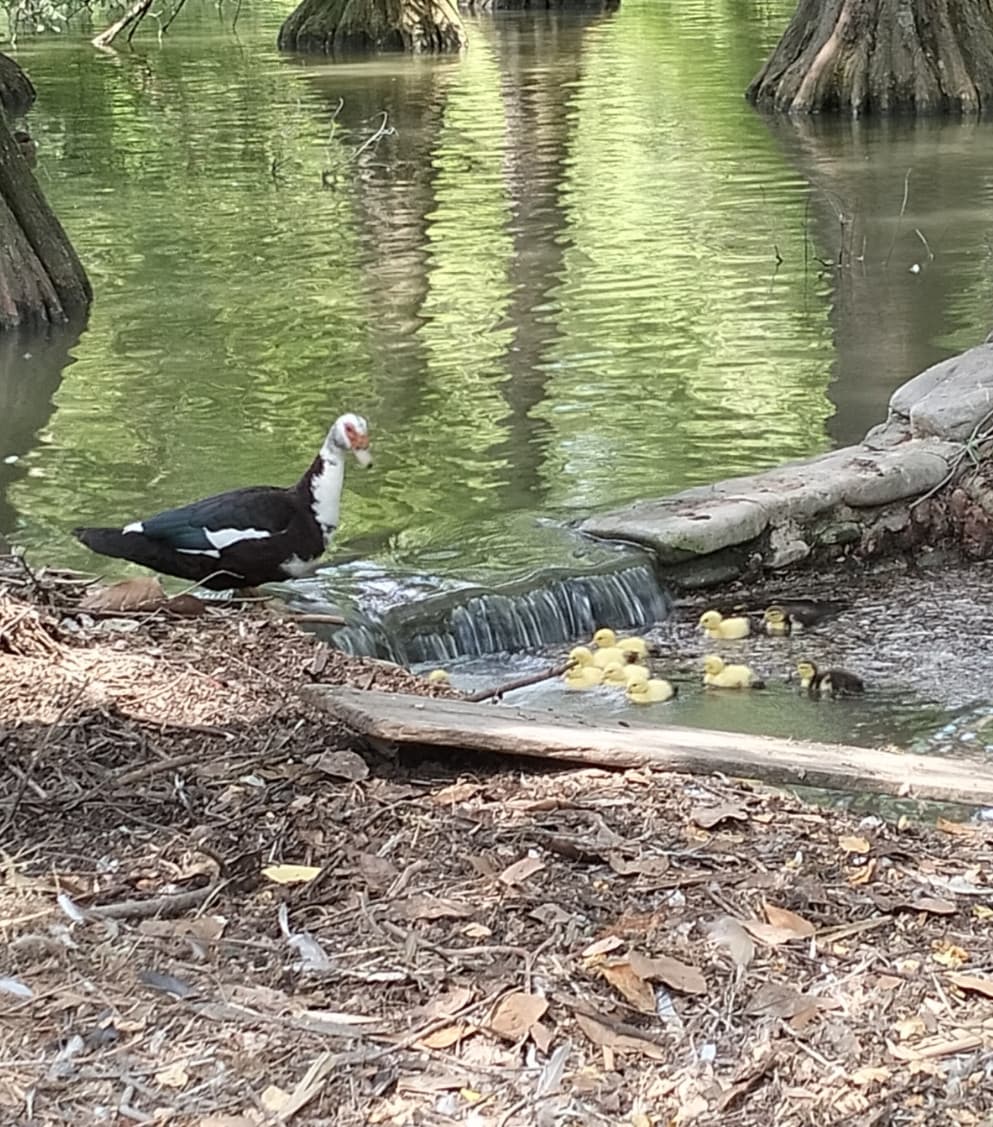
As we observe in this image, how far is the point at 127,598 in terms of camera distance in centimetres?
562

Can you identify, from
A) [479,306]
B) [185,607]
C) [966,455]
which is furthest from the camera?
[479,306]

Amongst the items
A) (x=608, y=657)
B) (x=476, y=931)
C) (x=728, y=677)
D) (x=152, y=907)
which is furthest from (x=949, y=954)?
(x=608, y=657)

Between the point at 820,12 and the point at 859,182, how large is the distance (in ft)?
19.6

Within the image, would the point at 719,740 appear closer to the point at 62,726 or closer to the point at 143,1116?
the point at 62,726

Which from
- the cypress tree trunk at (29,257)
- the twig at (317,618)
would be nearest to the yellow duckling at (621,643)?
the twig at (317,618)

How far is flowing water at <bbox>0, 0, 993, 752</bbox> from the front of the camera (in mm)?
8320

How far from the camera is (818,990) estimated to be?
3293mm

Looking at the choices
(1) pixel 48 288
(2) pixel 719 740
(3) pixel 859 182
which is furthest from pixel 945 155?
(2) pixel 719 740

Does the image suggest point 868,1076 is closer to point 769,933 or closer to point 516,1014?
point 769,933

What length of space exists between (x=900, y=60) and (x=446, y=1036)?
20.3 meters

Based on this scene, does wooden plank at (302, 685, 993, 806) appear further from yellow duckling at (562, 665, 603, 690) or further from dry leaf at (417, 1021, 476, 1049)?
yellow duckling at (562, 665, 603, 690)

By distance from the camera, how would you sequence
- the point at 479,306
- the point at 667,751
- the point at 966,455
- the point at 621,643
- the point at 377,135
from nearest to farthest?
the point at 667,751 → the point at 621,643 → the point at 966,455 → the point at 479,306 → the point at 377,135

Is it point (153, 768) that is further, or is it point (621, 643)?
point (621, 643)

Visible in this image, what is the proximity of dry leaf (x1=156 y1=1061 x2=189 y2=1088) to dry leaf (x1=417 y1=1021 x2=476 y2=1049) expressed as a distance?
1.37 ft
